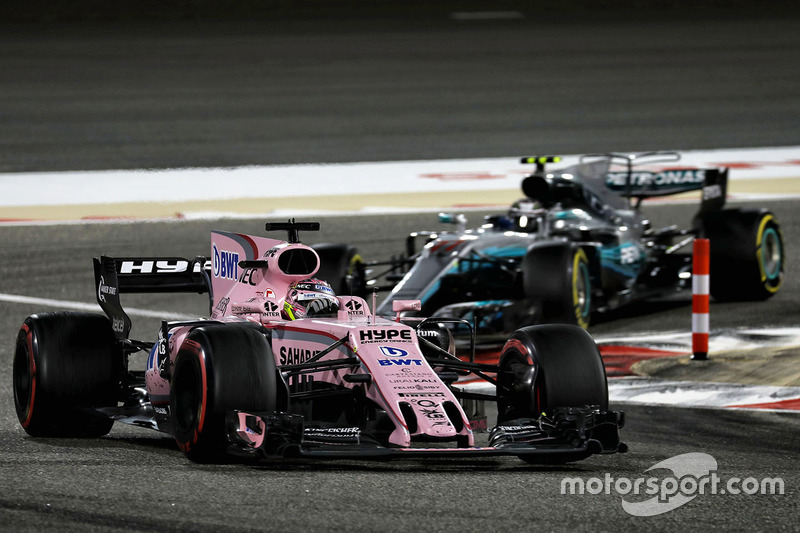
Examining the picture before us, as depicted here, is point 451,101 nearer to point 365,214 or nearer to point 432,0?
point 365,214

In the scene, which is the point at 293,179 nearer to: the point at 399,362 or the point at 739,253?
the point at 739,253

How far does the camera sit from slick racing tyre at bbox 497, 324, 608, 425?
7.58m

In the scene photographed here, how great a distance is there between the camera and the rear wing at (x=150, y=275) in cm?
917

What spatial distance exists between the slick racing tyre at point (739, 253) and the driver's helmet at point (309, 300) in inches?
264

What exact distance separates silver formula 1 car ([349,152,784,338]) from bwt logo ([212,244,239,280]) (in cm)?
271

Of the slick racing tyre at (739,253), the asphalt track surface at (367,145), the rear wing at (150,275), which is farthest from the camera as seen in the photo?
the slick racing tyre at (739,253)

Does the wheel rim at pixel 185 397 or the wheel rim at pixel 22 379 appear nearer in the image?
the wheel rim at pixel 185 397

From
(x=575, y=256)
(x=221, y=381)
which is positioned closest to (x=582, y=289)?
(x=575, y=256)

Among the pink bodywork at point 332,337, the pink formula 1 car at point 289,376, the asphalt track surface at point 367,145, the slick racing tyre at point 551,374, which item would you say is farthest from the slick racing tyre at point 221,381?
the slick racing tyre at point 551,374

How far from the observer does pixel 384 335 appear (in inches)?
301

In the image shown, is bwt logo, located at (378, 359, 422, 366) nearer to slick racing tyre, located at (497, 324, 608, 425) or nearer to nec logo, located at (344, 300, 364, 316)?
slick racing tyre, located at (497, 324, 608, 425)

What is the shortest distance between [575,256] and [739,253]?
2817 millimetres

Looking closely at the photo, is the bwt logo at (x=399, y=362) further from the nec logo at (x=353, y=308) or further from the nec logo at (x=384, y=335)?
the nec logo at (x=353, y=308)

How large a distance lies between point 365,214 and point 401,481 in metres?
11.7
